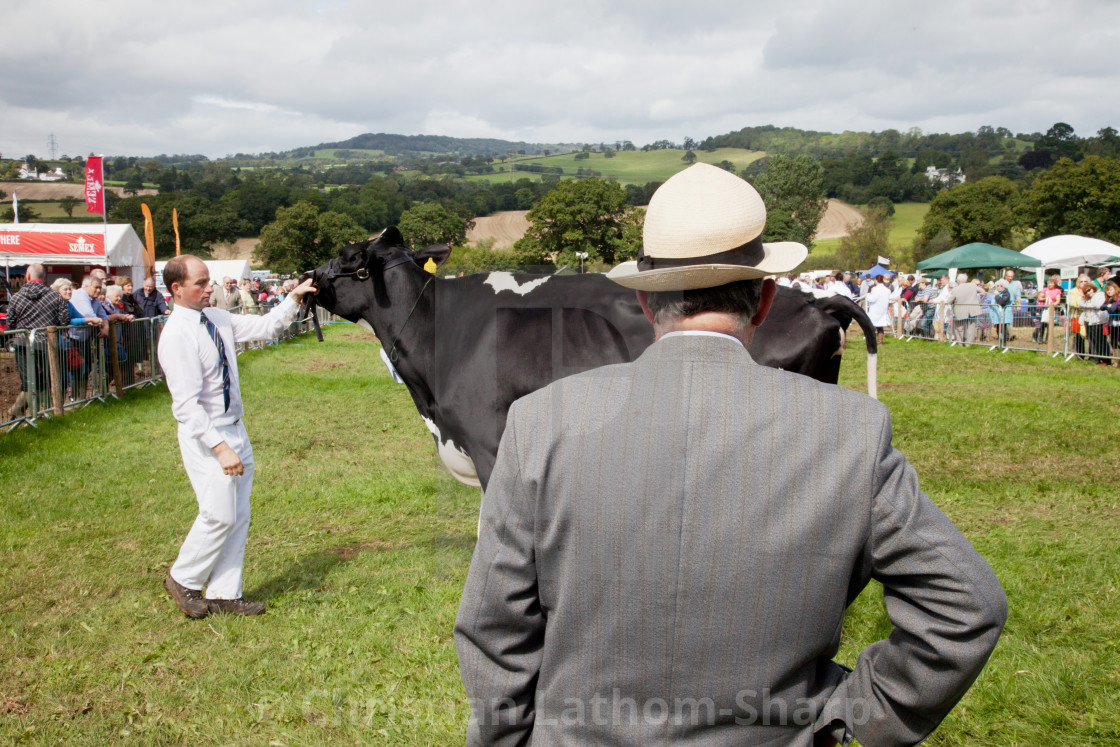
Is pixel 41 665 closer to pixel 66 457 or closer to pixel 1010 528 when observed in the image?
pixel 66 457

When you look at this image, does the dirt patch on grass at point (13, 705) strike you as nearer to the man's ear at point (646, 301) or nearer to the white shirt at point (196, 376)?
the white shirt at point (196, 376)

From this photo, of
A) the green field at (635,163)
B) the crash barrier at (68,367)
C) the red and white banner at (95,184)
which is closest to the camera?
the green field at (635,163)

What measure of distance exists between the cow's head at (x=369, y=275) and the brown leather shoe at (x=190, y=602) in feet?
6.37

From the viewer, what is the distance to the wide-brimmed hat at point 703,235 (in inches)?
59.9

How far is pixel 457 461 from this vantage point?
4.86m

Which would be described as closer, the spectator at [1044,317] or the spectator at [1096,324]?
the spectator at [1096,324]

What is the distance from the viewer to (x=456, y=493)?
5746 millimetres

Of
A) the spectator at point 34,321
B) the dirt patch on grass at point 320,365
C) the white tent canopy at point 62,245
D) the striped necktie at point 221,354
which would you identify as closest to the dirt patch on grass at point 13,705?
the striped necktie at point 221,354

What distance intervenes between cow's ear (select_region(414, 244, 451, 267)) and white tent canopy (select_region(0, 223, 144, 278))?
27.0m

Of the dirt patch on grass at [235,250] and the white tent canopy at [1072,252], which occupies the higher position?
the white tent canopy at [1072,252]

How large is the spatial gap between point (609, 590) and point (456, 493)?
4.39 meters

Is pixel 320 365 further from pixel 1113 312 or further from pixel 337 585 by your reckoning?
pixel 1113 312

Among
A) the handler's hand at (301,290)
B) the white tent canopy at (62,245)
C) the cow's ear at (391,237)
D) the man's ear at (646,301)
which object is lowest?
the white tent canopy at (62,245)

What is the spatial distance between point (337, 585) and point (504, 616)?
13.4 ft
